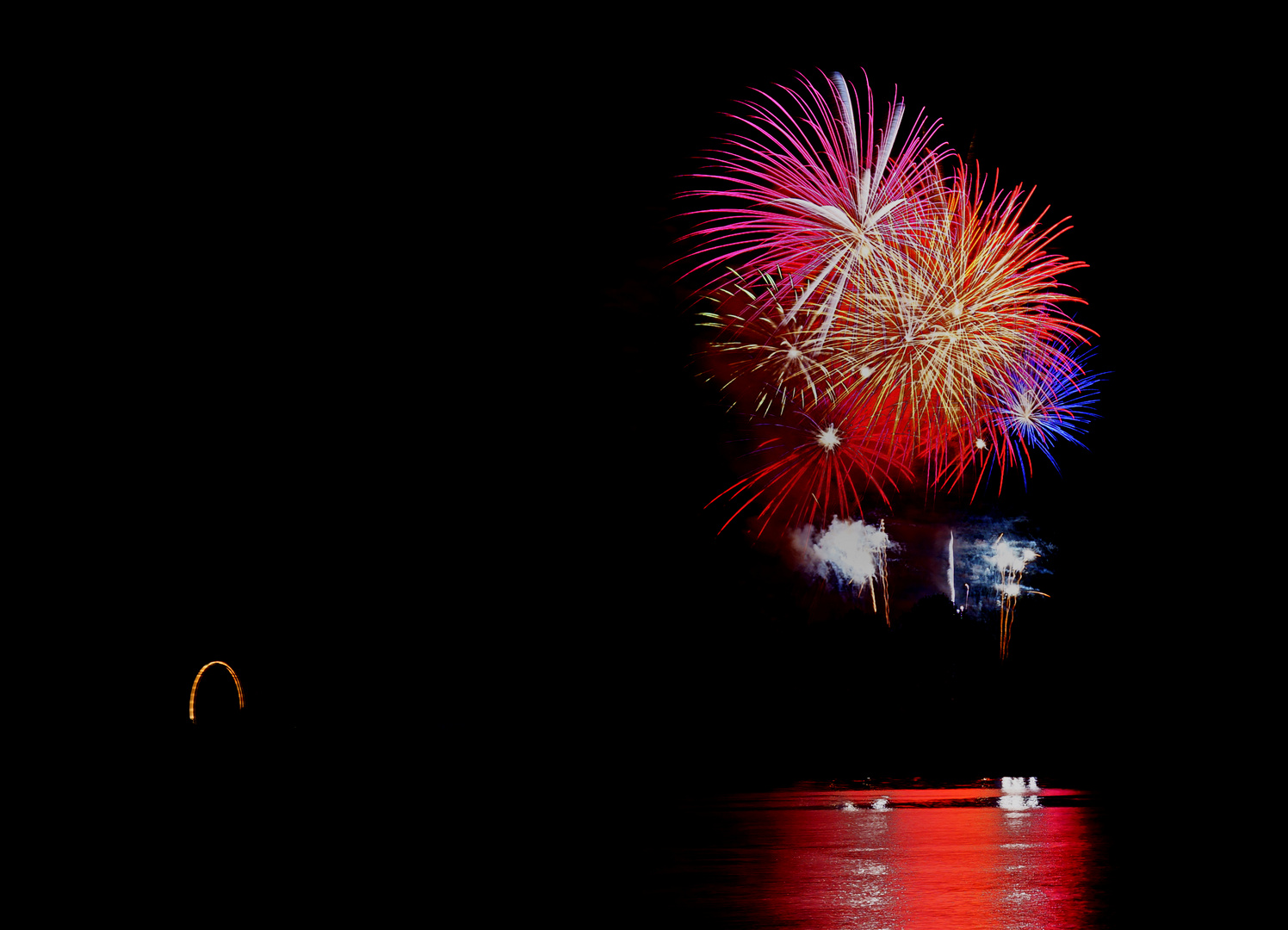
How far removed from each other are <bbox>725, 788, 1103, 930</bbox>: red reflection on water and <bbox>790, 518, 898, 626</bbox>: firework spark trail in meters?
20.1

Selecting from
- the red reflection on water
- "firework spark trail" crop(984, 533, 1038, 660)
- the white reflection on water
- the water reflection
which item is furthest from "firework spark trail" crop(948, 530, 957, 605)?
the red reflection on water

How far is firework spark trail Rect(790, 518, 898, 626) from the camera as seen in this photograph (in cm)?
3334

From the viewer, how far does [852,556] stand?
3769 cm

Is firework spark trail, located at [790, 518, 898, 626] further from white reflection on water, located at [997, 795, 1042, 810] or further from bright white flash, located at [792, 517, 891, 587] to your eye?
white reflection on water, located at [997, 795, 1042, 810]

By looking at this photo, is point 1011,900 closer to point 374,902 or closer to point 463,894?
point 463,894

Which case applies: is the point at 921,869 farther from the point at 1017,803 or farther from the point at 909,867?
the point at 1017,803

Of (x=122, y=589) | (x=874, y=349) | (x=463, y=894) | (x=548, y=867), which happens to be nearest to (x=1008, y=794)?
(x=874, y=349)

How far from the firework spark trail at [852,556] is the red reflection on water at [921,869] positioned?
20.1 metres

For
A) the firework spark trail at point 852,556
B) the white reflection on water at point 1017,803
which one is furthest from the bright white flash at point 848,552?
the white reflection on water at point 1017,803

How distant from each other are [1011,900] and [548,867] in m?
3.09

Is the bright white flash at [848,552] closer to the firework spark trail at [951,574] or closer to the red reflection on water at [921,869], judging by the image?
the firework spark trail at [951,574]

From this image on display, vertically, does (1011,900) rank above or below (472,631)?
below

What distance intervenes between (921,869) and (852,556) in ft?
99.7

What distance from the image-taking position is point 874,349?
619 inches
